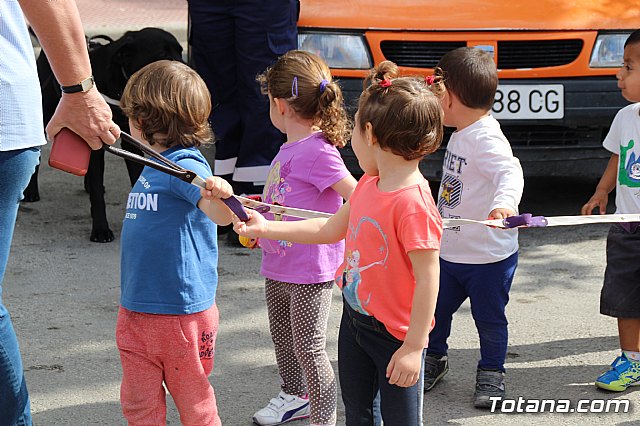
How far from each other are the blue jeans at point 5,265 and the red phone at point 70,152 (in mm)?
77

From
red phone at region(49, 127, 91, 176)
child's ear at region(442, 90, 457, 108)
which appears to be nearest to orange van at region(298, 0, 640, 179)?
child's ear at region(442, 90, 457, 108)

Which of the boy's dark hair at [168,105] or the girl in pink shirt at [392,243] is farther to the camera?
the boy's dark hair at [168,105]

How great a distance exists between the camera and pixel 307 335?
3.40m

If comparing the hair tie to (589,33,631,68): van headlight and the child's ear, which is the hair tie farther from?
(589,33,631,68): van headlight

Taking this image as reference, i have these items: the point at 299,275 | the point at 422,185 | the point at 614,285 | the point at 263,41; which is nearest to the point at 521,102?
the point at 263,41

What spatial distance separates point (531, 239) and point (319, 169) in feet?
8.94

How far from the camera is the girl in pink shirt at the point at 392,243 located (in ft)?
8.71

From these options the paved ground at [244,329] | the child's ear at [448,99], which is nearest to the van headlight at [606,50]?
the paved ground at [244,329]

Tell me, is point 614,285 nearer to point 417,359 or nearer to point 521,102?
point 417,359

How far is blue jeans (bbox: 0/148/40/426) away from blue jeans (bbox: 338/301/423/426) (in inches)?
37.3

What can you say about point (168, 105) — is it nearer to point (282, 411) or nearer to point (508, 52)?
point (282, 411)

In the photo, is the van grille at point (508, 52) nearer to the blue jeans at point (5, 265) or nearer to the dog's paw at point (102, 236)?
the dog's paw at point (102, 236)

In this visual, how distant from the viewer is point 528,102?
5660mm

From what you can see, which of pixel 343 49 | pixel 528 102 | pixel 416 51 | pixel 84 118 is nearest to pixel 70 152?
pixel 84 118
